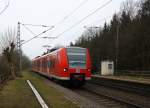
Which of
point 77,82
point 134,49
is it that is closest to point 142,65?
point 134,49

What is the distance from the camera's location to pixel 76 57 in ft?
83.2

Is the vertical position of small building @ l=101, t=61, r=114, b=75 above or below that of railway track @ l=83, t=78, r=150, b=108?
above

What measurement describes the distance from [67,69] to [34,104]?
440 inches

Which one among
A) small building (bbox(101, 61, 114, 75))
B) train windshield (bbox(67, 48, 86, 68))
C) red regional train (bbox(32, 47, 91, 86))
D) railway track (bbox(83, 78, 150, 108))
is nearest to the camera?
railway track (bbox(83, 78, 150, 108))

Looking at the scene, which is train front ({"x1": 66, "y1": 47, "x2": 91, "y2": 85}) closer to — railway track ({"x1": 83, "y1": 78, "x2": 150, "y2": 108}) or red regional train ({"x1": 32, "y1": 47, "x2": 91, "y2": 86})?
red regional train ({"x1": 32, "y1": 47, "x2": 91, "y2": 86})

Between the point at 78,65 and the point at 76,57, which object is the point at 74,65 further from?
the point at 76,57

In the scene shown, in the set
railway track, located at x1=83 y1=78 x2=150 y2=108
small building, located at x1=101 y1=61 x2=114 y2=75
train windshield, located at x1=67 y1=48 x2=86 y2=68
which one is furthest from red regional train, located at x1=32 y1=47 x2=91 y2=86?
small building, located at x1=101 y1=61 x2=114 y2=75

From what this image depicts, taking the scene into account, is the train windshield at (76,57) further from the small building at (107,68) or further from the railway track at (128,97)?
the small building at (107,68)

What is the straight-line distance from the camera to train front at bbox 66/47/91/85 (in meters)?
24.8

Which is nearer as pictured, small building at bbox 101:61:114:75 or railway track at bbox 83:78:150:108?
railway track at bbox 83:78:150:108

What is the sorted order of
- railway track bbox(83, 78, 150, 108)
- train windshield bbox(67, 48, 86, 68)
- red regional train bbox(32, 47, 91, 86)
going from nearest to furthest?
railway track bbox(83, 78, 150, 108)
red regional train bbox(32, 47, 91, 86)
train windshield bbox(67, 48, 86, 68)

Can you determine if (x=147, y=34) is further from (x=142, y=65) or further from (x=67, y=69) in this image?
(x=67, y=69)

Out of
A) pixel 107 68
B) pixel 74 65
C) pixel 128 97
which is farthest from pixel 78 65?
pixel 107 68

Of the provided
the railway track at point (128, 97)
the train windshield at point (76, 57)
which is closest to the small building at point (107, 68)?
the train windshield at point (76, 57)
